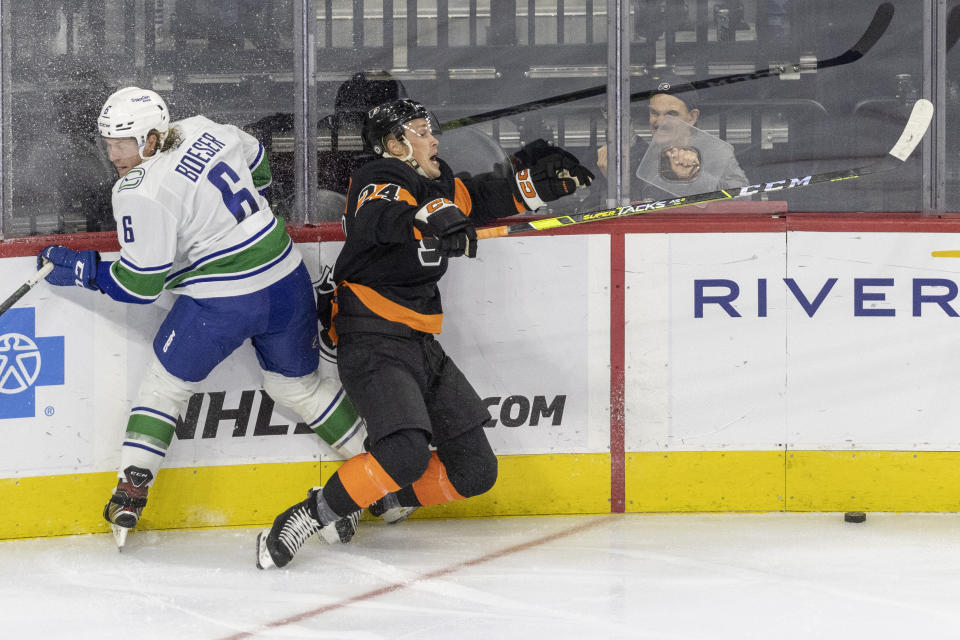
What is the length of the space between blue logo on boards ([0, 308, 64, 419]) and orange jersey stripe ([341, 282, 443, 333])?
82 centimetres

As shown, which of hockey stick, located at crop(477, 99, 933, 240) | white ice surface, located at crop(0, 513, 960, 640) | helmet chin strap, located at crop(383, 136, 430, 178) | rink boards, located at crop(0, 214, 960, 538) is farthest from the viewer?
rink boards, located at crop(0, 214, 960, 538)

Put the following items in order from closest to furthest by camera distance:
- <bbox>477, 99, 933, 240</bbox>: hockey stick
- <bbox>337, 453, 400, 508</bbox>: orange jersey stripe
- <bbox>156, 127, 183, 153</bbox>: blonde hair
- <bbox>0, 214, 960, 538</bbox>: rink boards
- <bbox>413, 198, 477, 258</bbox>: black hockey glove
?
<bbox>413, 198, 477, 258</bbox>: black hockey glove, <bbox>337, 453, 400, 508</bbox>: orange jersey stripe, <bbox>156, 127, 183, 153</bbox>: blonde hair, <bbox>477, 99, 933, 240</bbox>: hockey stick, <bbox>0, 214, 960, 538</bbox>: rink boards

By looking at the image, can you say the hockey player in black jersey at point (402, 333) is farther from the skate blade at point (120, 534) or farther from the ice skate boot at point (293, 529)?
the skate blade at point (120, 534)

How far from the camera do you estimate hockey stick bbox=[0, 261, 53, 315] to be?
297 centimetres

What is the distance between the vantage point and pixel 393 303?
2.98 m

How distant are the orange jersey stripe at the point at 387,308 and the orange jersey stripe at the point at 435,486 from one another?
352mm

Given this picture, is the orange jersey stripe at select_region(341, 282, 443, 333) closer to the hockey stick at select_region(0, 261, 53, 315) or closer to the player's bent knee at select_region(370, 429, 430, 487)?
the player's bent knee at select_region(370, 429, 430, 487)

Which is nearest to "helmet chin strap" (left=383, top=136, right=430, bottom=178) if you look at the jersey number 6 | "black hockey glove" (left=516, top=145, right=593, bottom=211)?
"black hockey glove" (left=516, top=145, right=593, bottom=211)

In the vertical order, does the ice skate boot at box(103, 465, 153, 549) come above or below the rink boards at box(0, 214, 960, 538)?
below

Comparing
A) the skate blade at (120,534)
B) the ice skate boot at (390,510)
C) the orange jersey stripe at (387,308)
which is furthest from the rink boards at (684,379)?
the orange jersey stripe at (387,308)

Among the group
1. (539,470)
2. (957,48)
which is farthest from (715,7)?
(539,470)

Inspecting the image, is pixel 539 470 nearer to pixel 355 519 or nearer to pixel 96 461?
pixel 355 519

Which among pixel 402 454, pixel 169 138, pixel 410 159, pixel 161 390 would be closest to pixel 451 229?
pixel 410 159

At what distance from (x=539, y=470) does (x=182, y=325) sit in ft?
3.50
